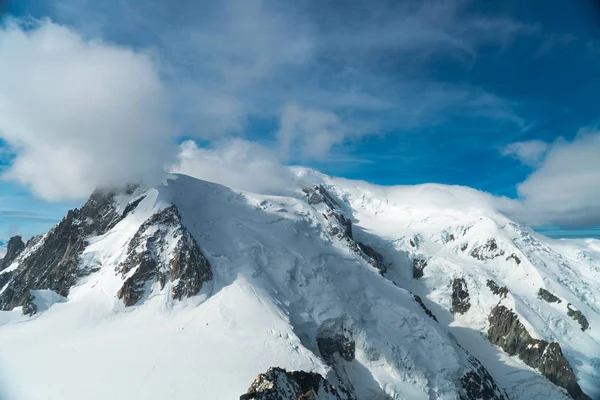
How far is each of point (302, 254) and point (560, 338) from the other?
101719 mm

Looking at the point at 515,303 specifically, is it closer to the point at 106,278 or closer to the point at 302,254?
the point at 302,254

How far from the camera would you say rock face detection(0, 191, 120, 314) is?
9200 centimetres

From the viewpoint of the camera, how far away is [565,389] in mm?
108125

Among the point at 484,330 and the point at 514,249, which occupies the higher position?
the point at 514,249

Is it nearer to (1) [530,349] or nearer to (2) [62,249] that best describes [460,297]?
(1) [530,349]

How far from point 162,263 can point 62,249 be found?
146ft

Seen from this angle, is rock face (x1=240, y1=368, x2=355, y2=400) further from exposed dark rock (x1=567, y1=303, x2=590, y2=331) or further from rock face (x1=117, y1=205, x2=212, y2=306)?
exposed dark rock (x1=567, y1=303, x2=590, y2=331)

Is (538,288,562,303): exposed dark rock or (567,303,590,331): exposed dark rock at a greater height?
(538,288,562,303): exposed dark rock

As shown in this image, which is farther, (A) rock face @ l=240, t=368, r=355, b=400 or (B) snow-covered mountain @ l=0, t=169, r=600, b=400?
(B) snow-covered mountain @ l=0, t=169, r=600, b=400

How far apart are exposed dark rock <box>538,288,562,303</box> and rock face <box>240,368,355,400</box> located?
5417 inches

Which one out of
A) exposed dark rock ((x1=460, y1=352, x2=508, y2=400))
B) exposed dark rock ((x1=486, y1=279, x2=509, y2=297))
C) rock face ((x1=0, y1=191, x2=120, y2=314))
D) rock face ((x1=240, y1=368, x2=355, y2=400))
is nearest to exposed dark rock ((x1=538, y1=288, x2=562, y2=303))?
exposed dark rock ((x1=486, y1=279, x2=509, y2=297))

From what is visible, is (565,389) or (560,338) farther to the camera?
(560,338)

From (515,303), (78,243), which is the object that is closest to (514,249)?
(515,303)

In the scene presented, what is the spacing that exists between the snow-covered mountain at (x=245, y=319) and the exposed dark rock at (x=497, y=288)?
0.58 metres
